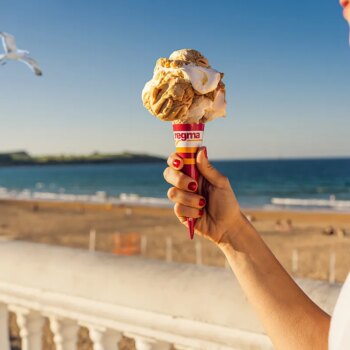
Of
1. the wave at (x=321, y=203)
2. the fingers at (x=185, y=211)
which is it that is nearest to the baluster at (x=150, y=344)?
the fingers at (x=185, y=211)

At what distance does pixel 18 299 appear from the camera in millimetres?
2703

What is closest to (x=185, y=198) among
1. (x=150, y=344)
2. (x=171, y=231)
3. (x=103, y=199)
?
(x=150, y=344)

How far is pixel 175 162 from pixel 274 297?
0.49 m

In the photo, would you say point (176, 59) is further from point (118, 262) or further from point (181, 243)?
point (181, 243)

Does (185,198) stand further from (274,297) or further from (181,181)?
(274,297)

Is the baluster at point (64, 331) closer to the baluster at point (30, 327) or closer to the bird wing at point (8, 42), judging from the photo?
the baluster at point (30, 327)

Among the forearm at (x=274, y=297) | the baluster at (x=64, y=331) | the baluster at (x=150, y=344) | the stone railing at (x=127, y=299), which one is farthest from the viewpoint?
the baluster at (x=64, y=331)

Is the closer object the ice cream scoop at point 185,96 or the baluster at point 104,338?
the ice cream scoop at point 185,96

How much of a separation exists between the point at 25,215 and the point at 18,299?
38765 millimetres

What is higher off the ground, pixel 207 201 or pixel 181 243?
pixel 207 201

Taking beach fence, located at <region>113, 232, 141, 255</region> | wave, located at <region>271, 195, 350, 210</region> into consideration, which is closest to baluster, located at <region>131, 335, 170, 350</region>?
beach fence, located at <region>113, 232, 141, 255</region>

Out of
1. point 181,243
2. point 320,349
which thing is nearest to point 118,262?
A: point 320,349

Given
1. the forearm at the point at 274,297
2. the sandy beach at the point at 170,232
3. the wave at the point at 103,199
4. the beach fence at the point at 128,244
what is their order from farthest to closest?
the wave at the point at 103,199 < the beach fence at the point at 128,244 < the sandy beach at the point at 170,232 < the forearm at the point at 274,297

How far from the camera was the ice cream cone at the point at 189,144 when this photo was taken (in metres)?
1.53
